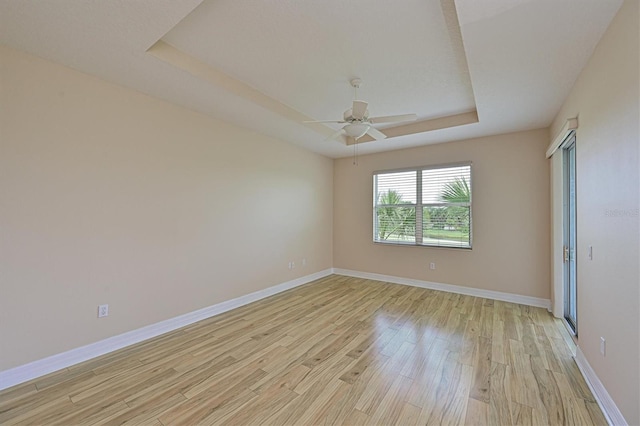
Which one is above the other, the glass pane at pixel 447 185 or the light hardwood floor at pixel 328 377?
the glass pane at pixel 447 185

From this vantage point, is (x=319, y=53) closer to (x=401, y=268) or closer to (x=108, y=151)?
(x=108, y=151)

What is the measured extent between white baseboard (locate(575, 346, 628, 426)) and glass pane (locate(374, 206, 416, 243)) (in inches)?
117

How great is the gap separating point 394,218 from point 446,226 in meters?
0.98

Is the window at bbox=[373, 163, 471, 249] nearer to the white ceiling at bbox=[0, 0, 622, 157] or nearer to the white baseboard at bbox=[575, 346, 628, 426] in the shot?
the white ceiling at bbox=[0, 0, 622, 157]

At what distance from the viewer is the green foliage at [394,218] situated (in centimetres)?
522

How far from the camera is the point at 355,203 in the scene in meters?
5.90

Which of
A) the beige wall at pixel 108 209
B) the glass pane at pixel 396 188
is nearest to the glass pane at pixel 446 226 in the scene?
the glass pane at pixel 396 188

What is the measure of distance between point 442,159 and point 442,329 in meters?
2.96

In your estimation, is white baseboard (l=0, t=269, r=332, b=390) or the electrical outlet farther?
the electrical outlet

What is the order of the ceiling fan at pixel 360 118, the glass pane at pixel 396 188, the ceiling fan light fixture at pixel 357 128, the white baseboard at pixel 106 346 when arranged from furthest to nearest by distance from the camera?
the glass pane at pixel 396 188, the ceiling fan light fixture at pixel 357 128, the ceiling fan at pixel 360 118, the white baseboard at pixel 106 346

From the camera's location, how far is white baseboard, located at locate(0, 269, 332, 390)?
86.2 inches

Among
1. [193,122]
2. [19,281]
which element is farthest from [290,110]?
[19,281]

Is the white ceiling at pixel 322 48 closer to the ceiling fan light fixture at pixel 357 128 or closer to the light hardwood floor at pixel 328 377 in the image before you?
the ceiling fan light fixture at pixel 357 128

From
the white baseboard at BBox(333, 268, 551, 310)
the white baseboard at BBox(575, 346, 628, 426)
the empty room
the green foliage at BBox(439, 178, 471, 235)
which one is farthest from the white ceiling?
the white baseboard at BBox(333, 268, 551, 310)
